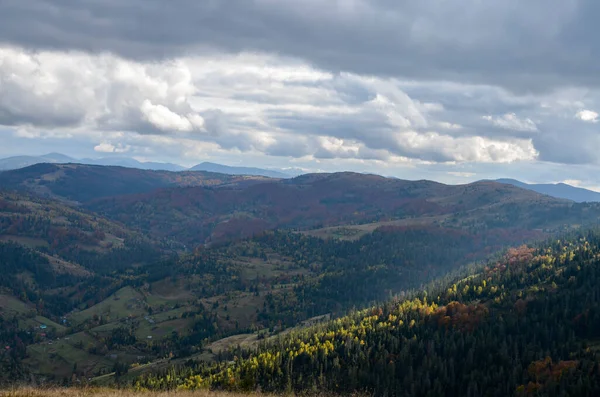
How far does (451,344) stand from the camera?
192 meters

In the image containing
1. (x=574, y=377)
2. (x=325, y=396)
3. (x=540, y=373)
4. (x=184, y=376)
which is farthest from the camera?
(x=184, y=376)

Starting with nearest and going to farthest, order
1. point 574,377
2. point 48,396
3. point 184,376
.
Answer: point 48,396, point 574,377, point 184,376

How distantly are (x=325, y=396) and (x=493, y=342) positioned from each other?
117m

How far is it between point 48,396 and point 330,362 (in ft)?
414

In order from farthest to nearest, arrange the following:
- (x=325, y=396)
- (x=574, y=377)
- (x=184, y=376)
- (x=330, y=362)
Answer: (x=184, y=376)
(x=330, y=362)
(x=574, y=377)
(x=325, y=396)

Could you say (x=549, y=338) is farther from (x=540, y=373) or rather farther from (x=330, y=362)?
(x=330, y=362)

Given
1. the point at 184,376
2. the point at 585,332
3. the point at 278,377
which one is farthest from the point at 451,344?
the point at 184,376

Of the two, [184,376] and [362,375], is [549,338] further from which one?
[184,376]

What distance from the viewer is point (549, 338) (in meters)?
191

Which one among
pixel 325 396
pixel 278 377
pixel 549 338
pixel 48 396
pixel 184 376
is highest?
pixel 48 396

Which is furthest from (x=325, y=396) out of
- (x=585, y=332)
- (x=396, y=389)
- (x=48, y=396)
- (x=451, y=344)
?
(x=585, y=332)

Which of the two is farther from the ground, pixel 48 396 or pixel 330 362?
pixel 48 396

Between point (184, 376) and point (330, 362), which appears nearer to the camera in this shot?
point (330, 362)

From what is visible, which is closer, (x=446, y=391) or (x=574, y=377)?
(x=574, y=377)
